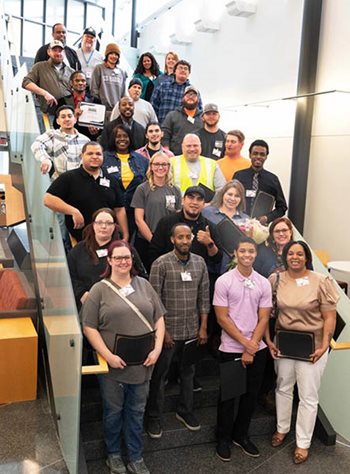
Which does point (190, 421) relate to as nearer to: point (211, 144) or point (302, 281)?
point (302, 281)

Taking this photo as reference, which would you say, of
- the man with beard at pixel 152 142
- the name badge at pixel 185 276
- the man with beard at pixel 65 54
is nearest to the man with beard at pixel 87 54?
the man with beard at pixel 65 54

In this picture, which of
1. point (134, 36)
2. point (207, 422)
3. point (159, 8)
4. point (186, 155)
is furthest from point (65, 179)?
point (134, 36)

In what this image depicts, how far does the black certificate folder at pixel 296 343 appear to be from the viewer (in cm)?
374

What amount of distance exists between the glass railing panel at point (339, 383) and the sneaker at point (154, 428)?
1.40 metres

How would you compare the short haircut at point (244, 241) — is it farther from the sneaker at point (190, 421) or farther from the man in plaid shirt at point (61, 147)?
the man in plaid shirt at point (61, 147)

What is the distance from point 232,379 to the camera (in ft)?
12.1

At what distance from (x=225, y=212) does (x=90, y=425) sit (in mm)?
1897

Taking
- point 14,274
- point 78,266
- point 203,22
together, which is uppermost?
point 203,22

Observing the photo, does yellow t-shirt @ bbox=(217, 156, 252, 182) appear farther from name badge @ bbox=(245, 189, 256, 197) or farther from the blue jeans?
the blue jeans

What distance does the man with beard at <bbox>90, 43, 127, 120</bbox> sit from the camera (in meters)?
6.34

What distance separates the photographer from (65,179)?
4.00m

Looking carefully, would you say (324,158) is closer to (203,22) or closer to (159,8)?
(203,22)

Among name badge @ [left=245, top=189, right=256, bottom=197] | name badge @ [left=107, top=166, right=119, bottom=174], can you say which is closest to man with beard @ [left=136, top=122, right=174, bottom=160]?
name badge @ [left=107, top=166, right=119, bottom=174]

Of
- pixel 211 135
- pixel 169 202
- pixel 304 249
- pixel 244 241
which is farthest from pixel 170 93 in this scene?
pixel 304 249
